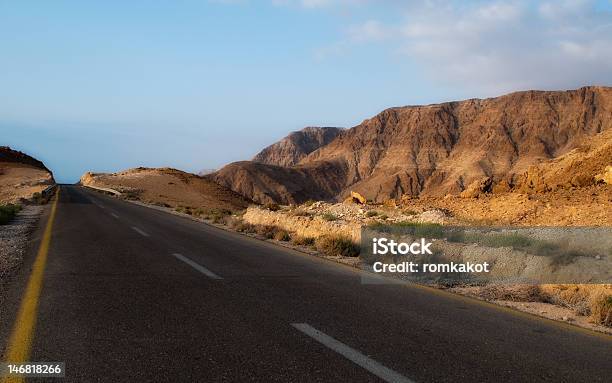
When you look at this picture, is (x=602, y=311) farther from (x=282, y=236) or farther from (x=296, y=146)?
(x=296, y=146)

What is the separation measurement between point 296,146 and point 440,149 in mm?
72957

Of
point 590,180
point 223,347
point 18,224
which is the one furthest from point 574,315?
point 590,180

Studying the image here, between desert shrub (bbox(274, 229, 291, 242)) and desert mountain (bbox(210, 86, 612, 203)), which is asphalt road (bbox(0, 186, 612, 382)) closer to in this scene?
desert shrub (bbox(274, 229, 291, 242))

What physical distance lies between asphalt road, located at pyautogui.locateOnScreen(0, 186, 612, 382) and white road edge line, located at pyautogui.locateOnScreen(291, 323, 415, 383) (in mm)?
11

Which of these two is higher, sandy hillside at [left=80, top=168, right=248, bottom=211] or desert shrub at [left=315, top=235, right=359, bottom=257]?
sandy hillside at [left=80, top=168, right=248, bottom=211]

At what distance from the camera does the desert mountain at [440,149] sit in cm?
9919

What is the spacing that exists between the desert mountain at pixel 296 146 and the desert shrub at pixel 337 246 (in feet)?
504

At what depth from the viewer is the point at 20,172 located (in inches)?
3661

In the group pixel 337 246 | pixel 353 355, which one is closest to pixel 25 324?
pixel 353 355

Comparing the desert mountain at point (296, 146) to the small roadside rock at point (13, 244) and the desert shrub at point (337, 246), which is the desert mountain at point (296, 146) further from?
the desert shrub at point (337, 246)

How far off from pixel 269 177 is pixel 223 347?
365 ft

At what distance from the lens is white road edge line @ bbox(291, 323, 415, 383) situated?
4.48m

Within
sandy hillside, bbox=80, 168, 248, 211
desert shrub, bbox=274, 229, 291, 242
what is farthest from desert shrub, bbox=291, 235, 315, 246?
sandy hillside, bbox=80, 168, 248, 211

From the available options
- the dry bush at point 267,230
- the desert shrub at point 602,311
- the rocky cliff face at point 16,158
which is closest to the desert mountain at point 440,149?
the rocky cliff face at point 16,158
